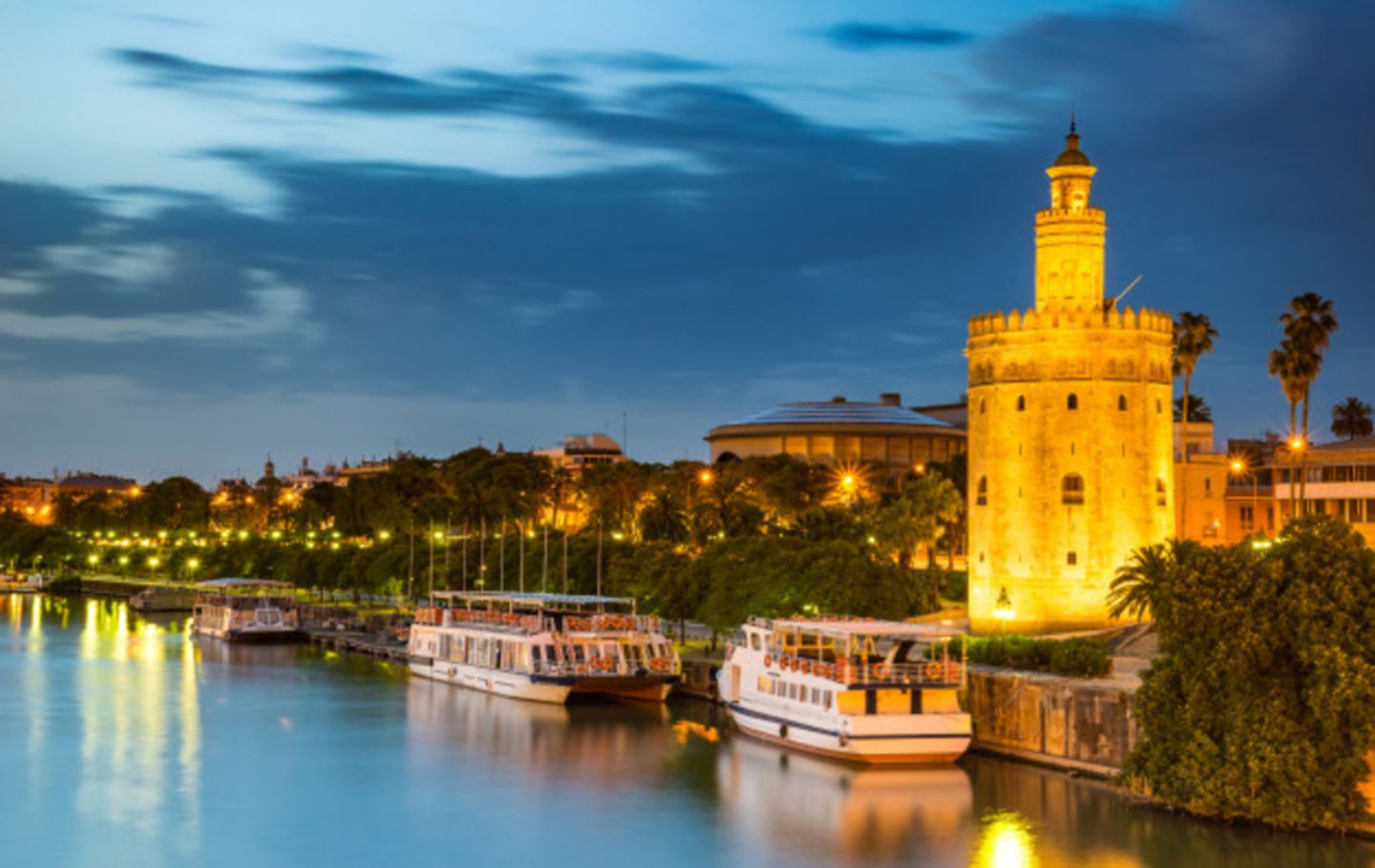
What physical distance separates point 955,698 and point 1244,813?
1133 centimetres

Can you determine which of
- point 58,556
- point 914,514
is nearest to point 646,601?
point 914,514

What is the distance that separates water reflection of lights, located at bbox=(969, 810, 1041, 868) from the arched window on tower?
72.9ft

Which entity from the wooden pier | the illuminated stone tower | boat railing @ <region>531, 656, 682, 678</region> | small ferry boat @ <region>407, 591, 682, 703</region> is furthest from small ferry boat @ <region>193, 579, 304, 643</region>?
the illuminated stone tower

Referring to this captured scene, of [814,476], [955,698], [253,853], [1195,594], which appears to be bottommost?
[253,853]

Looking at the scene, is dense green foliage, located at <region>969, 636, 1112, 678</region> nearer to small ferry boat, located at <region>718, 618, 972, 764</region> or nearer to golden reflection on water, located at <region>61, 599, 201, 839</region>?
small ferry boat, located at <region>718, 618, 972, 764</region>

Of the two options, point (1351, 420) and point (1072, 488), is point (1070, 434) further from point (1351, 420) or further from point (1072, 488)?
point (1351, 420)

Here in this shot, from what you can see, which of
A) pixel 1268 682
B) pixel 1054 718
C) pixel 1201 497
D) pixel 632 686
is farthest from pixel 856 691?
pixel 1201 497

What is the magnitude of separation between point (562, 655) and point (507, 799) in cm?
1859

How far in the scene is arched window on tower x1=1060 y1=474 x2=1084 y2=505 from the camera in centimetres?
6244

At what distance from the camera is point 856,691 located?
4731cm

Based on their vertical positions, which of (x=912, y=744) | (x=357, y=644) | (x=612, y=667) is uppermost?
(x=612, y=667)

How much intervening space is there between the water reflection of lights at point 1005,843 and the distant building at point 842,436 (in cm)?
11493

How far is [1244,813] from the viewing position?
37.8 m

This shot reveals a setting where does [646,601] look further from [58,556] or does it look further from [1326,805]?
[58,556]
